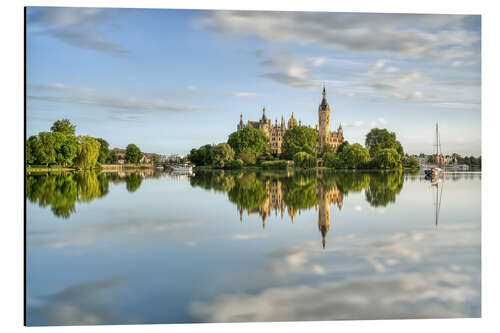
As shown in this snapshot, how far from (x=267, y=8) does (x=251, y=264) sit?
9.93 ft

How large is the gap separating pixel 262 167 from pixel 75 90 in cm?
2535

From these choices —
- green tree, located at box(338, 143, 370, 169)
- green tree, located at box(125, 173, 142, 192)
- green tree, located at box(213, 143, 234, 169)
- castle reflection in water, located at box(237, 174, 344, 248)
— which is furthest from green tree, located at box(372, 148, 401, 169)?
green tree, located at box(213, 143, 234, 169)

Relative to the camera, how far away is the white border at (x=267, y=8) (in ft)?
11.9

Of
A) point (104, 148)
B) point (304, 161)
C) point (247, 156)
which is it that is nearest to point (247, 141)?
point (247, 156)

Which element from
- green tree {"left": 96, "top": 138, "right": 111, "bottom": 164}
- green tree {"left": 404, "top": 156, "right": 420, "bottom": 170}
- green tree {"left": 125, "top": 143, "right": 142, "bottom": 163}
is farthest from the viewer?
green tree {"left": 404, "top": 156, "right": 420, "bottom": 170}

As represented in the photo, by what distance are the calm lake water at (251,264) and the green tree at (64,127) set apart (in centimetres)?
131

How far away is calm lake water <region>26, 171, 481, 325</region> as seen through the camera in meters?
3.60

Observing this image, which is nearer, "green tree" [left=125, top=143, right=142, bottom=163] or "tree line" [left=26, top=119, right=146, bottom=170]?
"tree line" [left=26, top=119, right=146, bottom=170]

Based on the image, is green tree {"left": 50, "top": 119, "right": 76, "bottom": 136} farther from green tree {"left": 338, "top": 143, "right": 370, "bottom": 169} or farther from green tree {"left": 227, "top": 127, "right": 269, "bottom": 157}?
green tree {"left": 227, "top": 127, "right": 269, "bottom": 157}

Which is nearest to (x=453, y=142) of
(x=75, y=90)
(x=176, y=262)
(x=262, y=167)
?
(x=176, y=262)

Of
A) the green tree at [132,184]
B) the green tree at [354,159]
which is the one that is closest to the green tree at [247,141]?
the green tree at [354,159]

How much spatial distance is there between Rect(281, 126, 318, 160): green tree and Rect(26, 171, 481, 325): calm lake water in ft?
→ 87.6

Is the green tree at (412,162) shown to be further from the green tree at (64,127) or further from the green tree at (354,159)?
the green tree at (64,127)
